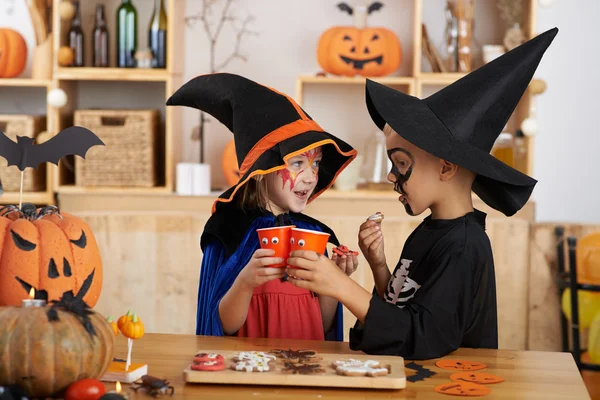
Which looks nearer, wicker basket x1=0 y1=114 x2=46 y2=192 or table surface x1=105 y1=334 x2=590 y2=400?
table surface x1=105 y1=334 x2=590 y2=400

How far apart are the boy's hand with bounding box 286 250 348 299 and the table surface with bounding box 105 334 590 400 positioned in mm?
132

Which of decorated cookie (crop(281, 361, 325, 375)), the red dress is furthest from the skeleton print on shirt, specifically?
decorated cookie (crop(281, 361, 325, 375))

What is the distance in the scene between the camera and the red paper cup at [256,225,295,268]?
149 centimetres

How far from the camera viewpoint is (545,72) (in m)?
3.92

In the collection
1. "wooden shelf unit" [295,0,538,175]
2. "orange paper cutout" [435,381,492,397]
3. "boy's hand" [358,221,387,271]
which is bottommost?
"orange paper cutout" [435,381,492,397]

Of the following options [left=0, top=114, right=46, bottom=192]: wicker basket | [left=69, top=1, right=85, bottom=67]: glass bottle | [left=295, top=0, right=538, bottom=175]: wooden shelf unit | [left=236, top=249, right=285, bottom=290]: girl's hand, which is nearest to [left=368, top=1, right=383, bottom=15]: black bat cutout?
[left=295, top=0, right=538, bottom=175]: wooden shelf unit

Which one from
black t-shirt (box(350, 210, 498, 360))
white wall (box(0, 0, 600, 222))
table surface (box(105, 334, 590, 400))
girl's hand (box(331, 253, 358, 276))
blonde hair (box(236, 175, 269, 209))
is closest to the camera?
table surface (box(105, 334, 590, 400))

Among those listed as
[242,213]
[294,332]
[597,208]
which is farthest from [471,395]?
[597,208]

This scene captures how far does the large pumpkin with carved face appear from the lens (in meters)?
1.37

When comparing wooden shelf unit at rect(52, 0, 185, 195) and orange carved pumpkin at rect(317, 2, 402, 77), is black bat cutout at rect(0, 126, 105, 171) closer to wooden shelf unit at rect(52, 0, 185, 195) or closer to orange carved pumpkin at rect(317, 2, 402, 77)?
wooden shelf unit at rect(52, 0, 185, 195)

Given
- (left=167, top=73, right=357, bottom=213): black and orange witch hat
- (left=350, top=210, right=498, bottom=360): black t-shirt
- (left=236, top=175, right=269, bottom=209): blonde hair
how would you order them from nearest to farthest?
(left=350, top=210, right=498, bottom=360): black t-shirt → (left=167, top=73, right=357, bottom=213): black and orange witch hat → (left=236, top=175, right=269, bottom=209): blonde hair

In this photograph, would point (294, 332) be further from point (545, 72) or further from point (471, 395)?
point (545, 72)

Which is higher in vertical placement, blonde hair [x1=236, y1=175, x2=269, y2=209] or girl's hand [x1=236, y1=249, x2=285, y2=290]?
blonde hair [x1=236, y1=175, x2=269, y2=209]

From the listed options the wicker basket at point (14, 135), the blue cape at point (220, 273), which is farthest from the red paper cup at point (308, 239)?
the wicker basket at point (14, 135)
